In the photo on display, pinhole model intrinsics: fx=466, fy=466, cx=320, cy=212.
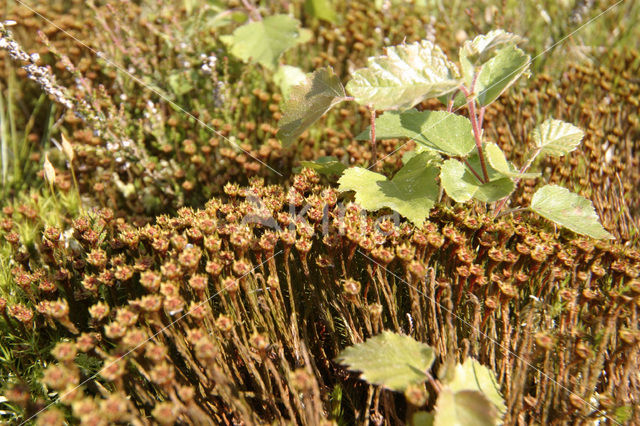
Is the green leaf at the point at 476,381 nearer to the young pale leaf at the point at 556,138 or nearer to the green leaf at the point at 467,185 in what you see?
the green leaf at the point at 467,185

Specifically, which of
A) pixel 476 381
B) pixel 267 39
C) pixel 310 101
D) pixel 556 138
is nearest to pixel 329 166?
pixel 310 101

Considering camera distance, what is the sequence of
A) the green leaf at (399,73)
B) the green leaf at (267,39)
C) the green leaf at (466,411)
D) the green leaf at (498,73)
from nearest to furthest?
the green leaf at (466,411)
the green leaf at (399,73)
the green leaf at (498,73)
the green leaf at (267,39)

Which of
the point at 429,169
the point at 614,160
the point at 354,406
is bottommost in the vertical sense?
the point at 354,406

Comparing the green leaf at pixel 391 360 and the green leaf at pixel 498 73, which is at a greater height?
the green leaf at pixel 498 73

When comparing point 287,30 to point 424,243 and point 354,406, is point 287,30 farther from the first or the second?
point 354,406

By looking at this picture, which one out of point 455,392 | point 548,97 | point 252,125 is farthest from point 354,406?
point 548,97

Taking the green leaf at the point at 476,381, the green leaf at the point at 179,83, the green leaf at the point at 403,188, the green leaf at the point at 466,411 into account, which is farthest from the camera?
the green leaf at the point at 179,83

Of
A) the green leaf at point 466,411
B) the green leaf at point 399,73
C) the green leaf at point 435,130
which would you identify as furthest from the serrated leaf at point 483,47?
the green leaf at point 466,411

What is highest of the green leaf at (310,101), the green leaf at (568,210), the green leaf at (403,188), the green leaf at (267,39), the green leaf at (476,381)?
the green leaf at (267,39)
